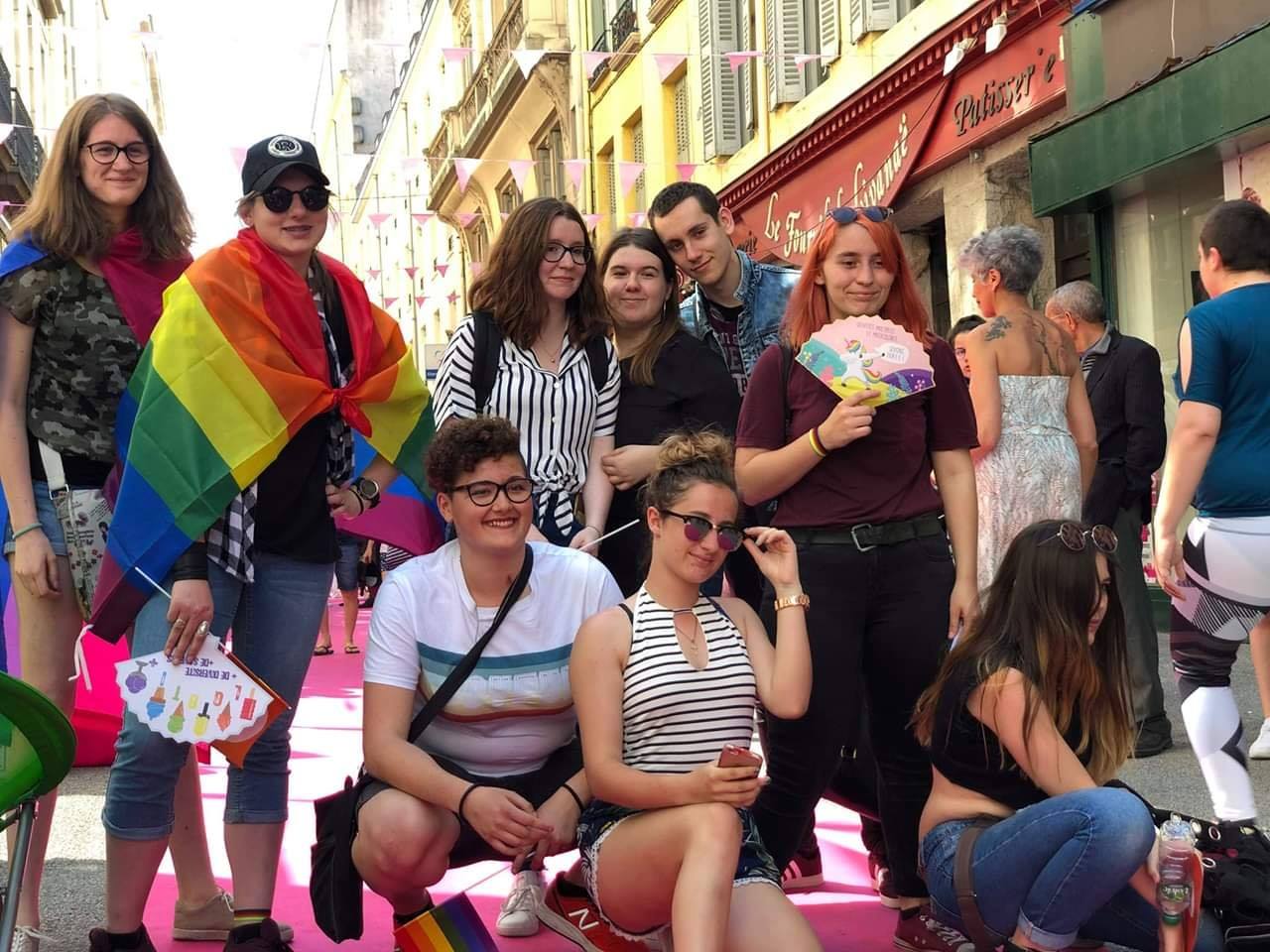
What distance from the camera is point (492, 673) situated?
407 cm

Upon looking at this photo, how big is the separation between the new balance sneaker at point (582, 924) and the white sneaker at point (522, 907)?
1.15 feet

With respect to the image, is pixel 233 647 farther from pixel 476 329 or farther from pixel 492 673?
pixel 476 329

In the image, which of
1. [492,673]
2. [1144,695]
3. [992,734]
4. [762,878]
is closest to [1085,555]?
[992,734]

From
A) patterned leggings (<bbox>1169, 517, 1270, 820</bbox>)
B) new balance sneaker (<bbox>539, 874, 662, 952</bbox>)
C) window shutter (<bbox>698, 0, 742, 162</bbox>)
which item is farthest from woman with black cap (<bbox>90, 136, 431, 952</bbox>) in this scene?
window shutter (<bbox>698, 0, 742, 162</bbox>)

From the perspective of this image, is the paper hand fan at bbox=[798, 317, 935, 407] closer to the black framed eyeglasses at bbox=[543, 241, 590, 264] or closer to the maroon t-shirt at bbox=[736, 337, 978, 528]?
the maroon t-shirt at bbox=[736, 337, 978, 528]

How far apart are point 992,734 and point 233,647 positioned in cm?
191

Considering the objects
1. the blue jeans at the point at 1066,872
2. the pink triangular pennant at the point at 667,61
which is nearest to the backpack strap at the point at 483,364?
the blue jeans at the point at 1066,872

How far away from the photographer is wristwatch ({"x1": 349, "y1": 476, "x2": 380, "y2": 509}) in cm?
443

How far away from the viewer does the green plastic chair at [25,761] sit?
300 centimetres

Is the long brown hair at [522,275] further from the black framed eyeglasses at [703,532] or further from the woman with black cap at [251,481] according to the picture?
the black framed eyeglasses at [703,532]

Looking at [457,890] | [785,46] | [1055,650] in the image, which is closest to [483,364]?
[457,890]

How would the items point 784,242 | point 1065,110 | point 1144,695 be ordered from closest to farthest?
1. point 1144,695
2. point 1065,110
3. point 784,242

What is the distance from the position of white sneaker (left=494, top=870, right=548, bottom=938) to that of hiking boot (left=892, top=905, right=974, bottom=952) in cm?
99

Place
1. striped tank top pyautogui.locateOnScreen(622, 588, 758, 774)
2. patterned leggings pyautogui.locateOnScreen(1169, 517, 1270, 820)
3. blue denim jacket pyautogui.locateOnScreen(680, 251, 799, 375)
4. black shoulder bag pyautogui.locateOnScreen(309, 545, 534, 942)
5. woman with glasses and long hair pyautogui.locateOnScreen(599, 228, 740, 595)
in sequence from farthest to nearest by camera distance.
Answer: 1. blue denim jacket pyautogui.locateOnScreen(680, 251, 799, 375)
2. woman with glasses and long hair pyautogui.locateOnScreen(599, 228, 740, 595)
3. patterned leggings pyautogui.locateOnScreen(1169, 517, 1270, 820)
4. black shoulder bag pyautogui.locateOnScreen(309, 545, 534, 942)
5. striped tank top pyautogui.locateOnScreen(622, 588, 758, 774)
